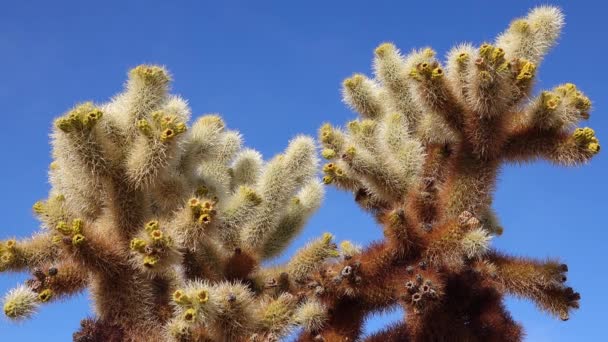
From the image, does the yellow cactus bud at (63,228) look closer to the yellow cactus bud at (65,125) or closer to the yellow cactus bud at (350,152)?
the yellow cactus bud at (65,125)

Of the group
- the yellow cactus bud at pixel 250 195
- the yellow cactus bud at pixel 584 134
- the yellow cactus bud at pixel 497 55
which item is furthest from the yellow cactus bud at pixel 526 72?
the yellow cactus bud at pixel 250 195

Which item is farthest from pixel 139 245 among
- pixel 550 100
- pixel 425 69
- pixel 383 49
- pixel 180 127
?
pixel 550 100

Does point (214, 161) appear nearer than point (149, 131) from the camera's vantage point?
No

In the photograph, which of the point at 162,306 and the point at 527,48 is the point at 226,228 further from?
the point at 527,48

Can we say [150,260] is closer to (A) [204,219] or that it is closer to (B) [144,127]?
(A) [204,219]

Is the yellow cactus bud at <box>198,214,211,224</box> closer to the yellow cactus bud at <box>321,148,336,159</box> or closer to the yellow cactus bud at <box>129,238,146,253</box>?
the yellow cactus bud at <box>129,238,146,253</box>

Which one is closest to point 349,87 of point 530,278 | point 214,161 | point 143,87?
point 214,161
